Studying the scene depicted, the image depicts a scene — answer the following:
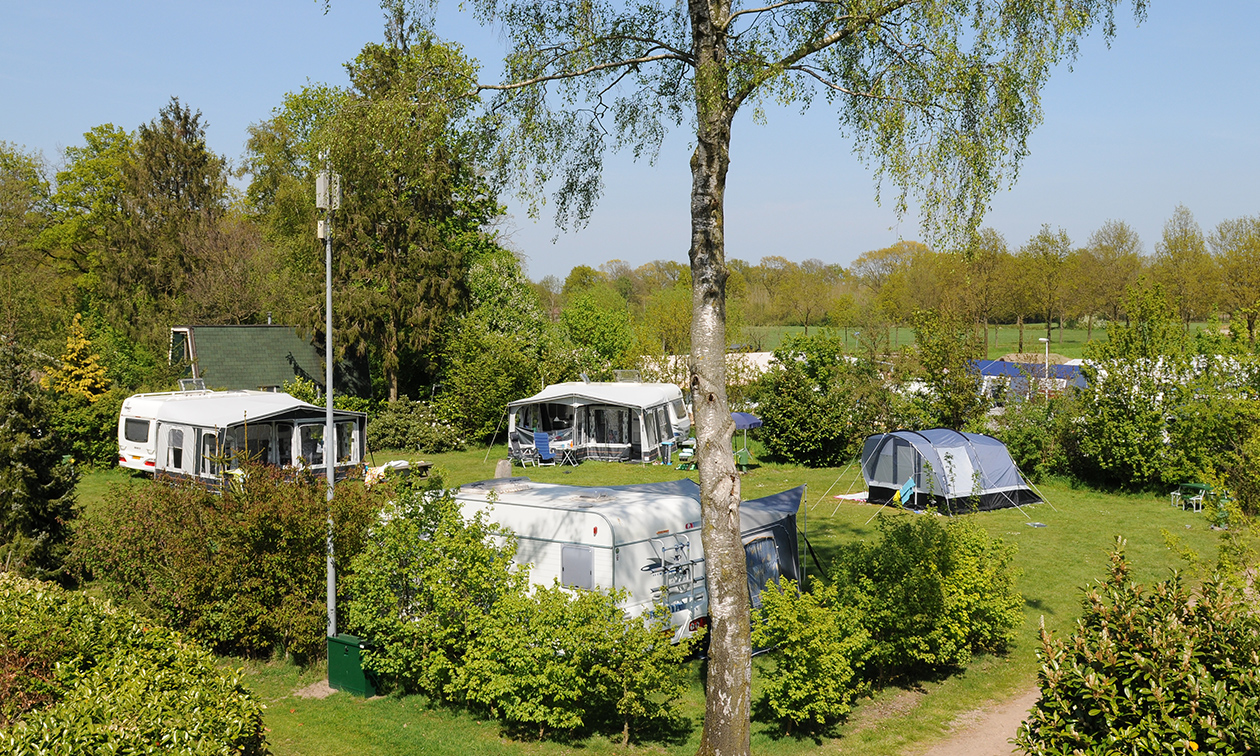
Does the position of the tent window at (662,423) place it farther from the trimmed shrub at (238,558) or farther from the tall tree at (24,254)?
the tall tree at (24,254)

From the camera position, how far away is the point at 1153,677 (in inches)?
181

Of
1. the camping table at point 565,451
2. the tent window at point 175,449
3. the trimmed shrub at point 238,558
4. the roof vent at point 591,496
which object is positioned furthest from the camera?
the camping table at point 565,451

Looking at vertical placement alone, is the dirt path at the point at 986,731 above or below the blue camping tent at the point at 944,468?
below

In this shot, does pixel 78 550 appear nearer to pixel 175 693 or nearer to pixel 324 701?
pixel 324 701

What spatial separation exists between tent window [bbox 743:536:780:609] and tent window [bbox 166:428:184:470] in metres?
16.0

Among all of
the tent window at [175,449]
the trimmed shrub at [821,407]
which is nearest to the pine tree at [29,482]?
the tent window at [175,449]

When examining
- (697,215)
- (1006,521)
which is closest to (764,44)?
(697,215)

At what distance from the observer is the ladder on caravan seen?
9.83 meters

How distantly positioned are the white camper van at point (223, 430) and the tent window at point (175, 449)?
25 millimetres

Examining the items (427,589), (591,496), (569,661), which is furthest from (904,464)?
(427,589)

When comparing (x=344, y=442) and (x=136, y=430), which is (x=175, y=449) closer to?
(x=136, y=430)

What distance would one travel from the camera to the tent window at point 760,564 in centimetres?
1095

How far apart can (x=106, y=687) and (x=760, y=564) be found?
7.63 metres

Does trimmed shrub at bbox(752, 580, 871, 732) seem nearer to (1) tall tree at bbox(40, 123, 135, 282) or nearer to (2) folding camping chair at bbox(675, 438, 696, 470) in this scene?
(2) folding camping chair at bbox(675, 438, 696, 470)
